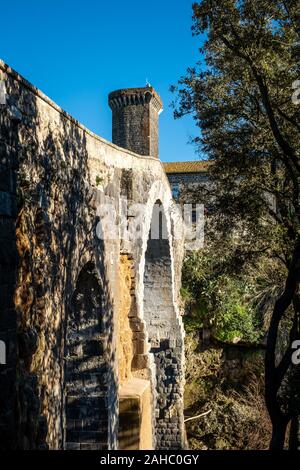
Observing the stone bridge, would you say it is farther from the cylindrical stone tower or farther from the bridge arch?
the cylindrical stone tower

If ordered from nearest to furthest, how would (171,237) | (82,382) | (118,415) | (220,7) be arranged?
(220,7) → (82,382) → (118,415) → (171,237)

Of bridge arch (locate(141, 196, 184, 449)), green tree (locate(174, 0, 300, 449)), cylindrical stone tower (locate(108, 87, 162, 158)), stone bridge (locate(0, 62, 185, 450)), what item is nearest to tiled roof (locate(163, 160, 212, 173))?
cylindrical stone tower (locate(108, 87, 162, 158))

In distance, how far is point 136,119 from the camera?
32.8 metres

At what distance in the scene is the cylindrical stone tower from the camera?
32.5m

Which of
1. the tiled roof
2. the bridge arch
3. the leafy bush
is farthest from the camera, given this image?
the tiled roof

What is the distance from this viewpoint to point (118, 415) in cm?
840

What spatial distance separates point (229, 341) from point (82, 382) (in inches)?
478

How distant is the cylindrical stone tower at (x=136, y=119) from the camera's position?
32469 mm

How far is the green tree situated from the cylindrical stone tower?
2388 cm

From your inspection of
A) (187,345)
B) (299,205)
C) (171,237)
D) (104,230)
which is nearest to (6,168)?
(104,230)

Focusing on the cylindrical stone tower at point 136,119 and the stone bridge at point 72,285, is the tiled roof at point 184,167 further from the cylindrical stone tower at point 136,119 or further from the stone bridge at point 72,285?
the stone bridge at point 72,285

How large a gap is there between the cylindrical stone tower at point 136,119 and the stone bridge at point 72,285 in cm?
1870

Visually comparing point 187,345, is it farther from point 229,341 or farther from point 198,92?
point 198,92

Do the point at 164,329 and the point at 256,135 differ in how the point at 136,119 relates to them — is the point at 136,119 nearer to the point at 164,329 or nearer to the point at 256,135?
the point at 164,329
